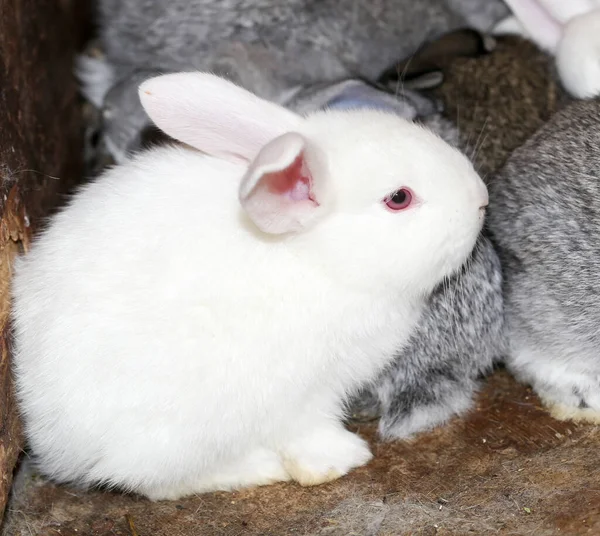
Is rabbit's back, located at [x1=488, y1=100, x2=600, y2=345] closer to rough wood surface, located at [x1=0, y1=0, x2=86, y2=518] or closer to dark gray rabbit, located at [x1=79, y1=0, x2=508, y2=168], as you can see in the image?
dark gray rabbit, located at [x1=79, y1=0, x2=508, y2=168]

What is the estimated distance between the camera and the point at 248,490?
2.81 metres

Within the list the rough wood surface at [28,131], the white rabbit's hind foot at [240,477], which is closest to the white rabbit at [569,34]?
the white rabbit's hind foot at [240,477]

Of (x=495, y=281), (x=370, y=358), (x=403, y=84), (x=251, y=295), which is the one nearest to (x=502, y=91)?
(x=403, y=84)

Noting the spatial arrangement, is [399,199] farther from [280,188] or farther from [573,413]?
[573,413]

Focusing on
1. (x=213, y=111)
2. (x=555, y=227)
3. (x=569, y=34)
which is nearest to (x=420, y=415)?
(x=555, y=227)

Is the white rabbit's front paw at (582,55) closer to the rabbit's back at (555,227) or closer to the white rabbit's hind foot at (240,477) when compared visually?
the rabbit's back at (555,227)

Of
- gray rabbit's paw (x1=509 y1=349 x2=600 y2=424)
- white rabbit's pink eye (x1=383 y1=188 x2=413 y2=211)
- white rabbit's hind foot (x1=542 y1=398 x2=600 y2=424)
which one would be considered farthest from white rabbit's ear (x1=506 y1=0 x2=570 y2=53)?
white rabbit's pink eye (x1=383 y1=188 x2=413 y2=211)

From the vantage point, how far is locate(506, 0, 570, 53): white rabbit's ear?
371 cm

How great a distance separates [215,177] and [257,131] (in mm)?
184

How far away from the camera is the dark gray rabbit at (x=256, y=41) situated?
3832mm

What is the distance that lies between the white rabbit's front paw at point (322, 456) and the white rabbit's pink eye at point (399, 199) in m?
0.73

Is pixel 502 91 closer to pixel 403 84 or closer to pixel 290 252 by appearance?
pixel 403 84

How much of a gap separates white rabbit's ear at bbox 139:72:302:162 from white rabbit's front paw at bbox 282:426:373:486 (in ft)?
2.70

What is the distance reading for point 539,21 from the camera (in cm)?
372
